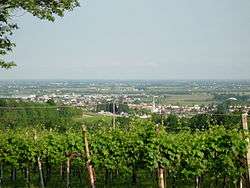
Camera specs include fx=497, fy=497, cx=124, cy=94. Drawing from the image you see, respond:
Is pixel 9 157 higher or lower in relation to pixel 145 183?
higher

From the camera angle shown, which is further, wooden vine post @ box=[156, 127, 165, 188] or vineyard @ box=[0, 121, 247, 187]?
vineyard @ box=[0, 121, 247, 187]

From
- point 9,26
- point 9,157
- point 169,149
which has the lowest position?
point 9,157

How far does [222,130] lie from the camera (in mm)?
12906

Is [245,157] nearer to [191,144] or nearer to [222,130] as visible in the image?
[222,130]

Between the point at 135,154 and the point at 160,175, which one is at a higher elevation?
the point at 160,175

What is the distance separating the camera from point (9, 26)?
50.3ft

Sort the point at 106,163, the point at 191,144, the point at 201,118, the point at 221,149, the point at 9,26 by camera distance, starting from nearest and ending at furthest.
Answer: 1. the point at 221,149
2. the point at 191,144
3. the point at 9,26
4. the point at 106,163
5. the point at 201,118

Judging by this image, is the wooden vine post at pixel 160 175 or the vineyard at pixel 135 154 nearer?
the wooden vine post at pixel 160 175

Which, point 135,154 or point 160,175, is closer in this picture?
point 160,175

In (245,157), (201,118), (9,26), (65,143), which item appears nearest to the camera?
(245,157)

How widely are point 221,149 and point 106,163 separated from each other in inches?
206

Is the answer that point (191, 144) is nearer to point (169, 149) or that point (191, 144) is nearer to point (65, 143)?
point (169, 149)

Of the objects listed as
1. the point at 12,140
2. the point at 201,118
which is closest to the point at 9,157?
the point at 12,140

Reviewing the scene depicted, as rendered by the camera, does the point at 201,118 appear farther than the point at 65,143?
Yes
